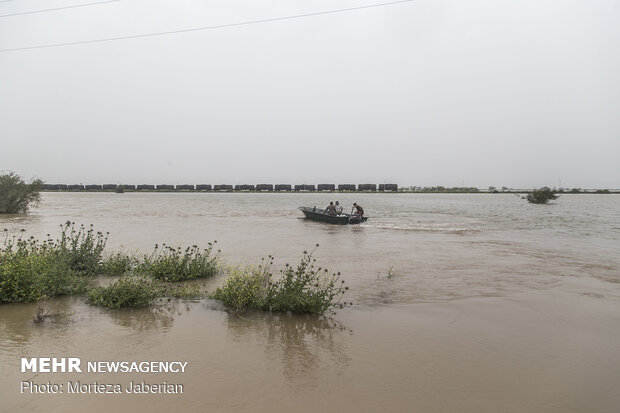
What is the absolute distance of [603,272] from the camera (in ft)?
38.7

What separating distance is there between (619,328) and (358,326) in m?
4.85

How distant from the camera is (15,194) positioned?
30.8 meters

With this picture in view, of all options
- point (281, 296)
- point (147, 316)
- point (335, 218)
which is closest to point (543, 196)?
point (335, 218)

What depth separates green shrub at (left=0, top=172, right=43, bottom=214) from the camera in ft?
99.8

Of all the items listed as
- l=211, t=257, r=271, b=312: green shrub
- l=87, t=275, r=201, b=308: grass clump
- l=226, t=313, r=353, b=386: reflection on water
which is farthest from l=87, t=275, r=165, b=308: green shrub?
l=226, t=313, r=353, b=386: reflection on water

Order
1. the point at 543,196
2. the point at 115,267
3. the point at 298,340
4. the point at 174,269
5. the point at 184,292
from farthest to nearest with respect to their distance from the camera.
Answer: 1. the point at 543,196
2. the point at 115,267
3. the point at 174,269
4. the point at 184,292
5. the point at 298,340

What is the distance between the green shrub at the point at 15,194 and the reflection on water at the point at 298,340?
34.4 metres

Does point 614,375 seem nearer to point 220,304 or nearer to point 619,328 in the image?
point 619,328

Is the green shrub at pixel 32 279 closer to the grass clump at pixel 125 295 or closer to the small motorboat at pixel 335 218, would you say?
the grass clump at pixel 125 295

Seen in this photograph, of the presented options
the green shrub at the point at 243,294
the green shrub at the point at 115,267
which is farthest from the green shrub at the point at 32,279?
the green shrub at the point at 243,294

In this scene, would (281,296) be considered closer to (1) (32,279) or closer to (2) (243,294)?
(2) (243,294)

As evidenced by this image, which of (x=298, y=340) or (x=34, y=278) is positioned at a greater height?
(x=34, y=278)

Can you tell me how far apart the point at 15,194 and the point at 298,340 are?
36.1 meters

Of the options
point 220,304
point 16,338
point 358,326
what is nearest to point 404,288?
point 358,326
